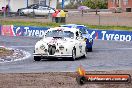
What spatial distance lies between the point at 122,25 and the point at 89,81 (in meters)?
36.4

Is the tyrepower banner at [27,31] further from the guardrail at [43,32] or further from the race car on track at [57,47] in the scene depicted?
the race car on track at [57,47]

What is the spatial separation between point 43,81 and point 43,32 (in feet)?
87.2

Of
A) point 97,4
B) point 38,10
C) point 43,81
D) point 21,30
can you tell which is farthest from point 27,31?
point 97,4

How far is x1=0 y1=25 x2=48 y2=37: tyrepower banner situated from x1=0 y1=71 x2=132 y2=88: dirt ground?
25069mm

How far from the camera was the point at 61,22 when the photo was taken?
163ft

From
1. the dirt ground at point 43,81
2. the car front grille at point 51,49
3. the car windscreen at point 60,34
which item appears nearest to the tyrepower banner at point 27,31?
the car windscreen at point 60,34

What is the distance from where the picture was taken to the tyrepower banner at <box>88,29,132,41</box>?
39469 mm

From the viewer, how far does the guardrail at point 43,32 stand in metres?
39.7

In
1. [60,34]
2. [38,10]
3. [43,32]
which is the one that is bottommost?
[43,32]

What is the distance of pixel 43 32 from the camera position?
4188 centimetres

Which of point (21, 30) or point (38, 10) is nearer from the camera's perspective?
point (21, 30)

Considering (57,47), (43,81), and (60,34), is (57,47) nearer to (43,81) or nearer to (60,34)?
(60,34)

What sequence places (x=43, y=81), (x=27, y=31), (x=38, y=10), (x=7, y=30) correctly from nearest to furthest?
(x=43, y=81) < (x=27, y=31) < (x=7, y=30) < (x=38, y=10)

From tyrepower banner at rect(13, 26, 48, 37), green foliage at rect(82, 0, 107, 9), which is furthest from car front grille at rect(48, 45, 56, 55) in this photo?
green foliage at rect(82, 0, 107, 9)
